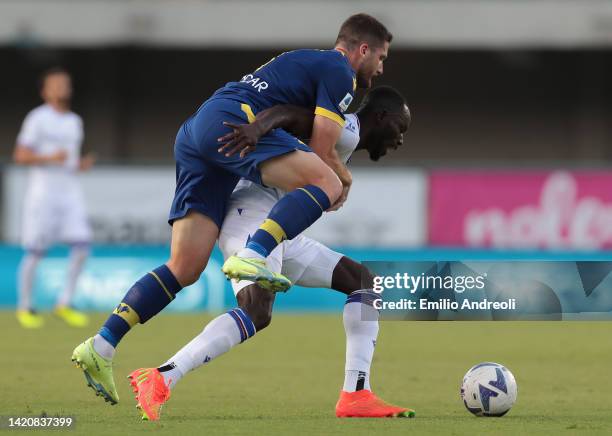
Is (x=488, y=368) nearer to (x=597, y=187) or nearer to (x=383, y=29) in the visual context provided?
(x=383, y=29)

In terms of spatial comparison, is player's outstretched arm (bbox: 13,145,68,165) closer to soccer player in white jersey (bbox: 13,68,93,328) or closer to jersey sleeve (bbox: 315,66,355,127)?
soccer player in white jersey (bbox: 13,68,93,328)

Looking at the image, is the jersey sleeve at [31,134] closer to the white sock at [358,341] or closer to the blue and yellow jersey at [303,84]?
the blue and yellow jersey at [303,84]

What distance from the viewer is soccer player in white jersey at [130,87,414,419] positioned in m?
6.20

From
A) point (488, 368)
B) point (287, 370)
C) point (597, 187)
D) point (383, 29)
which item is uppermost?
point (597, 187)

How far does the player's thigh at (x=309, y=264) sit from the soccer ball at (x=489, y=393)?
0.85 metres

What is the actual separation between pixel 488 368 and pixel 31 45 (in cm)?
1748

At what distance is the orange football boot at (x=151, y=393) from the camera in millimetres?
6117

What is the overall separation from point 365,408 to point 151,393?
3.46 feet

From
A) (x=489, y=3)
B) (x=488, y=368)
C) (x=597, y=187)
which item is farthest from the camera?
(x=489, y=3)

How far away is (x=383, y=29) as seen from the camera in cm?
673

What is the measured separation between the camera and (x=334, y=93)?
6.32m

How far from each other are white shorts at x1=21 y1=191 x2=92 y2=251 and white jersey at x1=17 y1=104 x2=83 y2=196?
0.33 feet

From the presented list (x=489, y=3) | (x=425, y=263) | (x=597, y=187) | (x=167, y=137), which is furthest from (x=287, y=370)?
(x=167, y=137)
